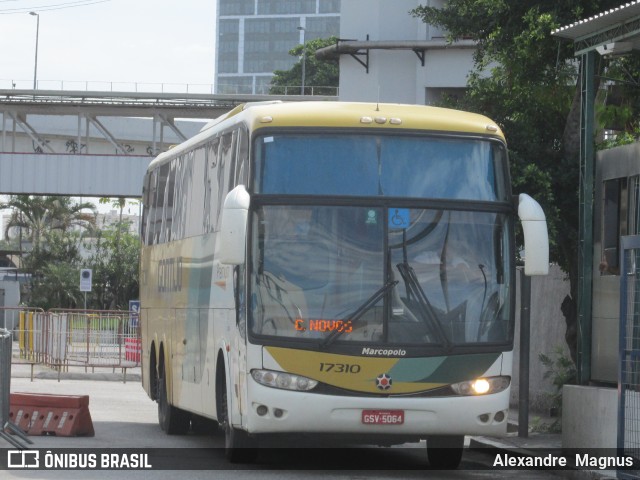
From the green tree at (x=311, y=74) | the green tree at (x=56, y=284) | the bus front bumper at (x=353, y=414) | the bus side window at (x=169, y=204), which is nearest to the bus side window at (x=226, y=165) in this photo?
the bus front bumper at (x=353, y=414)

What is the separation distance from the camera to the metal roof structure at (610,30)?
1424 cm

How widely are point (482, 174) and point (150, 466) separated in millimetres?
4311

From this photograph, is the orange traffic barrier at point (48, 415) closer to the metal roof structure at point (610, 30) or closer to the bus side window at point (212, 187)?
the bus side window at point (212, 187)

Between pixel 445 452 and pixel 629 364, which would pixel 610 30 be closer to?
pixel 629 364

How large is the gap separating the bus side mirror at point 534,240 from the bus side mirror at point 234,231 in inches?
102

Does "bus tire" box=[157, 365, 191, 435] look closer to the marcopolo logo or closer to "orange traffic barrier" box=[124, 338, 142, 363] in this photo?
the marcopolo logo

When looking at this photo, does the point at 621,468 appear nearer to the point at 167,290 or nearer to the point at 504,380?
the point at 504,380

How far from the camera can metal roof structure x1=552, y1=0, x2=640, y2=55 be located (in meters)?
14.2

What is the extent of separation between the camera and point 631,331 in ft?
39.6

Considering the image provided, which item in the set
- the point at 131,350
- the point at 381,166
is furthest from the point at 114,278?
the point at 381,166

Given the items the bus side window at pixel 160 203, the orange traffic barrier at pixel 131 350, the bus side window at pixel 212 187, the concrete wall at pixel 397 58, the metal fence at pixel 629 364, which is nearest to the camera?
the metal fence at pixel 629 364

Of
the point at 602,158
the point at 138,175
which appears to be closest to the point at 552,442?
the point at 602,158

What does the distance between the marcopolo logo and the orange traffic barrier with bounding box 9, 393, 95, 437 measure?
2337 mm

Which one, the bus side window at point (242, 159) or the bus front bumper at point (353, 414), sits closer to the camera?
the bus front bumper at point (353, 414)
